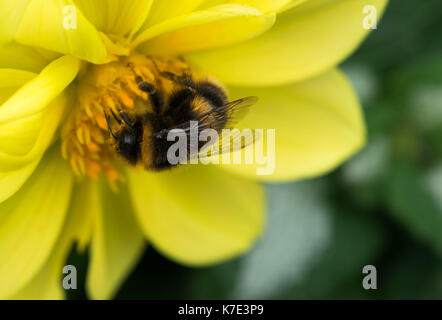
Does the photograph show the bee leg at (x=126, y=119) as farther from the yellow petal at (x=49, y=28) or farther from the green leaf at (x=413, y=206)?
the green leaf at (x=413, y=206)

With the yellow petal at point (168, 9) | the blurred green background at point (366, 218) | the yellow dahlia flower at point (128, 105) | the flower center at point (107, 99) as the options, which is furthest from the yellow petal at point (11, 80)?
the blurred green background at point (366, 218)

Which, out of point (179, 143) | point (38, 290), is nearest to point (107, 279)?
point (38, 290)

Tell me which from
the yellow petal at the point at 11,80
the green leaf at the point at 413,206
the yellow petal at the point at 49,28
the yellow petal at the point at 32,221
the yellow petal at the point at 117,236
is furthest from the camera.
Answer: the green leaf at the point at 413,206

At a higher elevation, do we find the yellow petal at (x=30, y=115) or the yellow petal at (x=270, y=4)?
the yellow petal at (x=270, y=4)

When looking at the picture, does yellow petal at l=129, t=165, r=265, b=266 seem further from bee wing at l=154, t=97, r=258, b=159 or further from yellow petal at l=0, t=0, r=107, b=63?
yellow petal at l=0, t=0, r=107, b=63

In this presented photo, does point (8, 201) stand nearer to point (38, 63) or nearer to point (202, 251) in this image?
point (38, 63)

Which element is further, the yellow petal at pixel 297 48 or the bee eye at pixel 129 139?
the yellow petal at pixel 297 48
